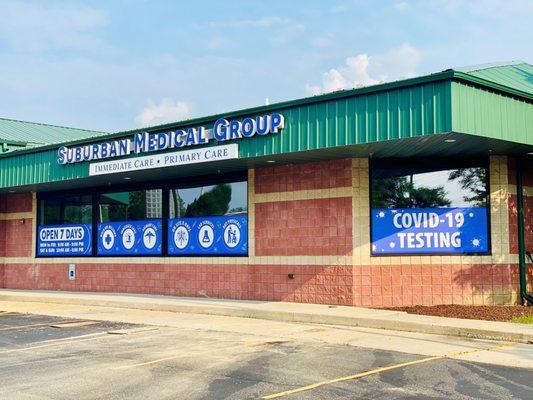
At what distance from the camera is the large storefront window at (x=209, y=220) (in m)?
20.6

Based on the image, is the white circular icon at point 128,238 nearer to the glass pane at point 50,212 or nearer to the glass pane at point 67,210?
the glass pane at point 67,210

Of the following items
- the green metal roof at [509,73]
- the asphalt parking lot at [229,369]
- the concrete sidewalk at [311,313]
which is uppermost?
the green metal roof at [509,73]

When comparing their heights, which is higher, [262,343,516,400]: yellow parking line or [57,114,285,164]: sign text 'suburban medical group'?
[57,114,285,164]: sign text 'suburban medical group'

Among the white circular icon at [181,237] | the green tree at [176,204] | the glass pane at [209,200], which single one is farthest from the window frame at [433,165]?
the green tree at [176,204]

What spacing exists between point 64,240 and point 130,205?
383 cm

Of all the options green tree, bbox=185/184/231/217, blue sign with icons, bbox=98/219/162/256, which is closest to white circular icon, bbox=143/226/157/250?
blue sign with icons, bbox=98/219/162/256

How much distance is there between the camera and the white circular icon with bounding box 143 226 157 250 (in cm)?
2293

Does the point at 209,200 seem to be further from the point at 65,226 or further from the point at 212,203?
the point at 65,226

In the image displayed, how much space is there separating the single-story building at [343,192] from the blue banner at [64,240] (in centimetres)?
266

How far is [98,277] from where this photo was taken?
24.4m

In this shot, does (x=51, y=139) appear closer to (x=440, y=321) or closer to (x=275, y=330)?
(x=275, y=330)

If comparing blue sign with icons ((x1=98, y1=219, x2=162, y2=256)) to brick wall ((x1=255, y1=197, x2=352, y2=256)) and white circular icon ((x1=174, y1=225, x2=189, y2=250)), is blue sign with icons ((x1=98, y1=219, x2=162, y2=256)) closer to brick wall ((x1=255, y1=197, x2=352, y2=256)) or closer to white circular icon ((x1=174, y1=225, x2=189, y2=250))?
white circular icon ((x1=174, y1=225, x2=189, y2=250))

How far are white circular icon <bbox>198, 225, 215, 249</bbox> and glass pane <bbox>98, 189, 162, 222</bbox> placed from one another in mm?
2150

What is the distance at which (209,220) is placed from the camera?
21.5m
